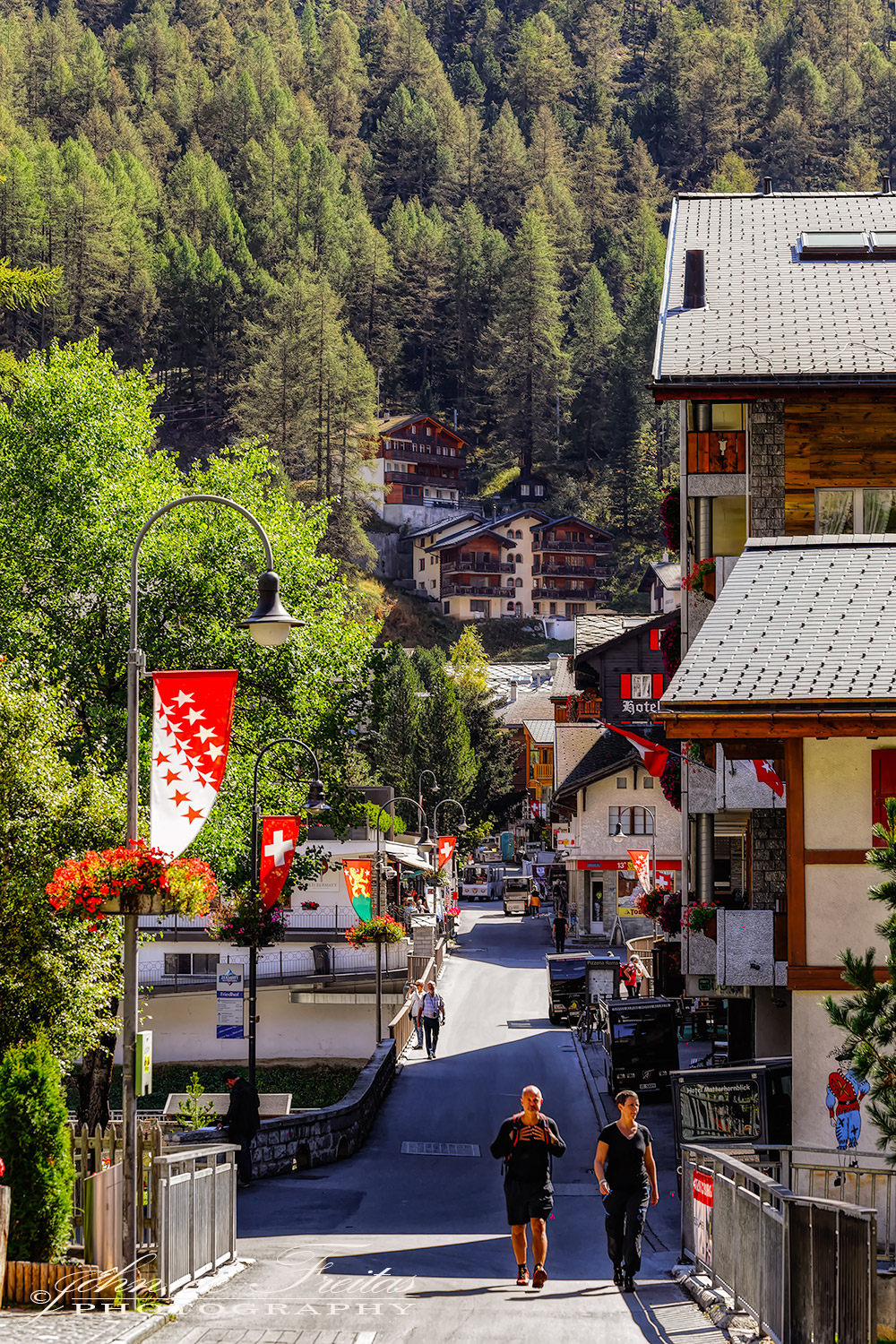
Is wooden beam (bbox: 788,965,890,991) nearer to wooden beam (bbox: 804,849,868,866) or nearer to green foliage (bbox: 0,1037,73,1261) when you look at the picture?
wooden beam (bbox: 804,849,868,866)

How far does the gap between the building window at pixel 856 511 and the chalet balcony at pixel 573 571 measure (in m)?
128

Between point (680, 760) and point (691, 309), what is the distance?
8.29 meters

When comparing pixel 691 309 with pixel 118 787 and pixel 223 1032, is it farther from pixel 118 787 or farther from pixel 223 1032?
pixel 223 1032

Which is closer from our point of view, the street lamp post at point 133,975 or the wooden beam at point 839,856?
the street lamp post at point 133,975

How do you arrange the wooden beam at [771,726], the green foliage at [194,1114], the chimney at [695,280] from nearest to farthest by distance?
the wooden beam at [771,726] < the green foliage at [194,1114] < the chimney at [695,280]

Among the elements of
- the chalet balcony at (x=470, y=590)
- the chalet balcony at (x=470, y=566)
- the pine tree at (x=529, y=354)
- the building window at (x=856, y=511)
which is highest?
the pine tree at (x=529, y=354)

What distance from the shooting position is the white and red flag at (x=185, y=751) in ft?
46.0

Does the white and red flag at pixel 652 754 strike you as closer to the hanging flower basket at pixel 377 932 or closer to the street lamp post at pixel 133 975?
the hanging flower basket at pixel 377 932

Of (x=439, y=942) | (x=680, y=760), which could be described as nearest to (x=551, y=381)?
(x=439, y=942)

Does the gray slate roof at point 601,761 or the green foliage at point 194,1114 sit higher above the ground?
the gray slate roof at point 601,761

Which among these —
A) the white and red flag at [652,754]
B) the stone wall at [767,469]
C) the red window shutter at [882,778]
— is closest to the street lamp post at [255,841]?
the white and red flag at [652,754]

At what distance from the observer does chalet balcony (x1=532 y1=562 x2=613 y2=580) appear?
152000 millimetres

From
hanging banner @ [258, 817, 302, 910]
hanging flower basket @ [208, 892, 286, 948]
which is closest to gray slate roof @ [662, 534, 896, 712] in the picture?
hanging banner @ [258, 817, 302, 910]

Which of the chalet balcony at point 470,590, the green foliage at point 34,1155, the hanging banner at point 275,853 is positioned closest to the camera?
the green foliage at point 34,1155
